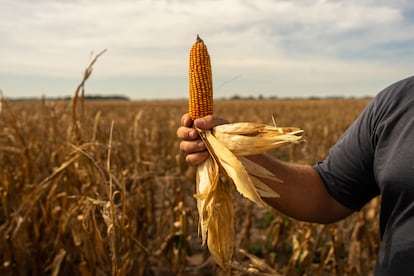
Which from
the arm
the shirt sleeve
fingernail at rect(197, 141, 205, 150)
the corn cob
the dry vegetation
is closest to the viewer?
the corn cob

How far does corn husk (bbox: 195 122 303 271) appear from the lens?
1.61 metres

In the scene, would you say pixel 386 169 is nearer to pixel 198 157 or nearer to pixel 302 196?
pixel 302 196

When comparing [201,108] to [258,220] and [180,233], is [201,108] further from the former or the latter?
[258,220]

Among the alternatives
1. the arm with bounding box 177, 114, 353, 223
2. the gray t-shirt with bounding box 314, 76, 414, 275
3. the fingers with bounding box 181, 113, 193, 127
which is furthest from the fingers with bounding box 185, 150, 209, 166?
the gray t-shirt with bounding box 314, 76, 414, 275

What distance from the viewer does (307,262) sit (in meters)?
3.53

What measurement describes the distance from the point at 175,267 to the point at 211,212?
246cm

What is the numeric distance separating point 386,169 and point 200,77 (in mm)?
900

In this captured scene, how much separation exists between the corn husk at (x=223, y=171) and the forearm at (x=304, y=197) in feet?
1.67

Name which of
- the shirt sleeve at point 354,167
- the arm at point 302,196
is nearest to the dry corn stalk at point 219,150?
the arm at point 302,196

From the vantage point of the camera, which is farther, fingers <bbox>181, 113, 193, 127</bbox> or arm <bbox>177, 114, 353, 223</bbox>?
arm <bbox>177, 114, 353, 223</bbox>

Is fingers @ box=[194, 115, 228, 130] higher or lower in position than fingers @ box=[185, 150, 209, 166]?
higher

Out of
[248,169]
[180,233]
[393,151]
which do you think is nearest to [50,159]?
[180,233]

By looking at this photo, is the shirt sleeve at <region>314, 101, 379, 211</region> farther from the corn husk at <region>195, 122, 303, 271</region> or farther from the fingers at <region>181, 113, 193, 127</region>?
the fingers at <region>181, 113, 193, 127</region>

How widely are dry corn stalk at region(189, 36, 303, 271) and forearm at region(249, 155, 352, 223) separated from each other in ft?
1.66
